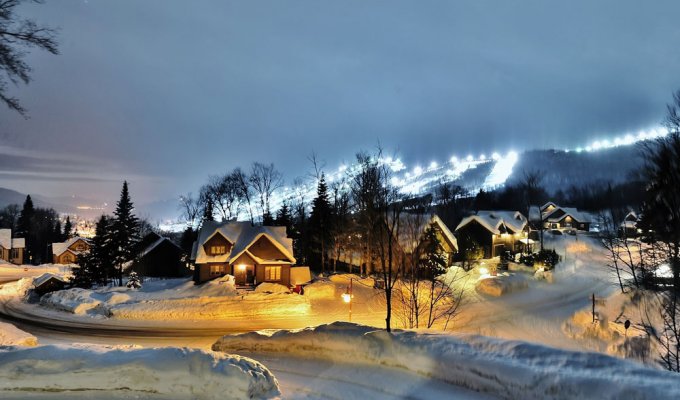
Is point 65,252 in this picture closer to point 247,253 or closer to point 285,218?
point 285,218

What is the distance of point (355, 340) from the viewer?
34.7ft

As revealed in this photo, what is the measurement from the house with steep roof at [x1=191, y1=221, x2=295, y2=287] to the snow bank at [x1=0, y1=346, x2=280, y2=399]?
2725cm

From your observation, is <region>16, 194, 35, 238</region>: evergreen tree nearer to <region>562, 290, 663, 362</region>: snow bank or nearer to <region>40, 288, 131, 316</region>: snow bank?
<region>40, 288, 131, 316</region>: snow bank

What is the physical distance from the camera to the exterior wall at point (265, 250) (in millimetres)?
35812

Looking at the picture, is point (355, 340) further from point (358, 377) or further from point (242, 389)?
point (242, 389)

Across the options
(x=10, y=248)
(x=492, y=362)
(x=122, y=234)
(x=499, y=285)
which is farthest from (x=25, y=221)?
(x=492, y=362)

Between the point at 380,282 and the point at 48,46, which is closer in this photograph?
the point at 48,46

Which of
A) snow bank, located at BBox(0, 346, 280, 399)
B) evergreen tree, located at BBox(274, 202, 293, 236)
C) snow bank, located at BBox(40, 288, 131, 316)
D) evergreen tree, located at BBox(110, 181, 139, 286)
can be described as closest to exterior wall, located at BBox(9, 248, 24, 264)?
evergreen tree, located at BBox(110, 181, 139, 286)

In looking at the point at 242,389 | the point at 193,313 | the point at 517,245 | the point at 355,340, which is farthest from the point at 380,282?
the point at 517,245

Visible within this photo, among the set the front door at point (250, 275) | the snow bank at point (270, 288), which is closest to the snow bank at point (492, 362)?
the snow bank at point (270, 288)

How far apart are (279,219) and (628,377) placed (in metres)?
49.6

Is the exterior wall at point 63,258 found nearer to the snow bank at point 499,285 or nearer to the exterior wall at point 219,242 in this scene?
the exterior wall at point 219,242

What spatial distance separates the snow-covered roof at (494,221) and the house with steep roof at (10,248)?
7434cm

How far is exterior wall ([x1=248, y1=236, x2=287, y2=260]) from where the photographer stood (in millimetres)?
35812
